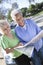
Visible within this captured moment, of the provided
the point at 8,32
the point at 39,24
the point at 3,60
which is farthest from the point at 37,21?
the point at 3,60

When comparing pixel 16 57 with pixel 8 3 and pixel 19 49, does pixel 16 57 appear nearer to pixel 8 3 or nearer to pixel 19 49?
pixel 19 49

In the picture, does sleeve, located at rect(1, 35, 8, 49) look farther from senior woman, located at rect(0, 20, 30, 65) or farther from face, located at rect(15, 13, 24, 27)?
face, located at rect(15, 13, 24, 27)

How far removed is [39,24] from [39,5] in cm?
15

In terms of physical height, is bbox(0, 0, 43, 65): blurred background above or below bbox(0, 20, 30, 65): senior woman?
above

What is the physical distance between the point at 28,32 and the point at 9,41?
0.16 meters

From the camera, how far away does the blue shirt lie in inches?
121

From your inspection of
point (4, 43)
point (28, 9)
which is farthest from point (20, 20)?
point (4, 43)

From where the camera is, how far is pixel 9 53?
123 inches

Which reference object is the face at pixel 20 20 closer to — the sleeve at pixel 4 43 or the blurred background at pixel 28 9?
the blurred background at pixel 28 9

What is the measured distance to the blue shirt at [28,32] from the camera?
3068 mm

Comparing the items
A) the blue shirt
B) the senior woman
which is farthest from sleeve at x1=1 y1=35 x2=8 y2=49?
the blue shirt

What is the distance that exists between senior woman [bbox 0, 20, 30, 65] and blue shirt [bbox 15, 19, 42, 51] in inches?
1.5

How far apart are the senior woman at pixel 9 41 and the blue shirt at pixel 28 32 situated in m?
0.04

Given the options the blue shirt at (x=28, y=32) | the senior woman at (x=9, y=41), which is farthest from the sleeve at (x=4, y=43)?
the blue shirt at (x=28, y=32)
